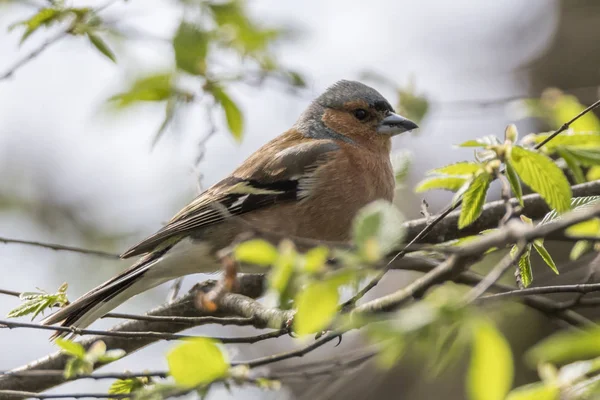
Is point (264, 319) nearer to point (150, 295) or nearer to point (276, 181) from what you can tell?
point (276, 181)

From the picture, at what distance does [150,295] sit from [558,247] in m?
5.72

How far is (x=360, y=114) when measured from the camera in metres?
6.08

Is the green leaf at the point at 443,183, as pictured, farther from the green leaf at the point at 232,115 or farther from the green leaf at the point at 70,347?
the green leaf at the point at 70,347

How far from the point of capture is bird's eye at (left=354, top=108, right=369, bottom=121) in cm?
606

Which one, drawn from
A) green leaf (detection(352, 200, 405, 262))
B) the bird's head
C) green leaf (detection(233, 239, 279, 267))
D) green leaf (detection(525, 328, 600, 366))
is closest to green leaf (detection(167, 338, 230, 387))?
green leaf (detection(233, 239, 279, 267))

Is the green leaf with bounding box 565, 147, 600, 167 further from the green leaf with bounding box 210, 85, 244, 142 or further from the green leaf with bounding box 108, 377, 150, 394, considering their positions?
the green leaf with bounding box 108, 377, 150, 394

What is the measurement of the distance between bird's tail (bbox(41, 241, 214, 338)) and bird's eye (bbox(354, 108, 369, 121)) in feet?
5.90

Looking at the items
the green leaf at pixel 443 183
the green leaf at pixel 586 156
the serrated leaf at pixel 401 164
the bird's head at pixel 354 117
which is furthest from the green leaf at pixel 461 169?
the bird's head at pixel 354 117

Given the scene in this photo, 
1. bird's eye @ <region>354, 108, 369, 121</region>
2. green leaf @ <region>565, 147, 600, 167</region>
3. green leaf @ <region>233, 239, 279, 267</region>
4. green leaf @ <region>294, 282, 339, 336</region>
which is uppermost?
bird's eye @ <region>354, 108, 369, 121</region>

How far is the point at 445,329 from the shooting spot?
181 centimetres

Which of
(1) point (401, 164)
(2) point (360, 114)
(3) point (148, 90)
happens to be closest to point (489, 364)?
(3) point (148, 90)

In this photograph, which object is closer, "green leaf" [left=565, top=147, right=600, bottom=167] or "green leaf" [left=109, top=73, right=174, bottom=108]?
"green leaf" [left=565, top=147, right=600, bottom=167]

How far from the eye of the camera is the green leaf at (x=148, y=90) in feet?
13.1

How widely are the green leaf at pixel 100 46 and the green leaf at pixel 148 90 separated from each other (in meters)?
0.21
